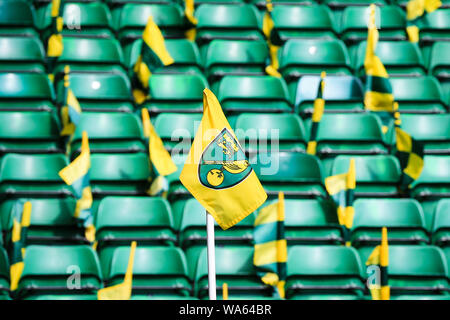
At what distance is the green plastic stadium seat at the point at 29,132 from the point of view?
525 cm

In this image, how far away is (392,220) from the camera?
493cm

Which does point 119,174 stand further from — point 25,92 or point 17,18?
point 17,18

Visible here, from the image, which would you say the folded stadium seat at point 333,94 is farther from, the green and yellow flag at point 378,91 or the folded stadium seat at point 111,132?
the folded stadium seat at point 111,132

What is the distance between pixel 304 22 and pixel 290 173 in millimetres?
1551

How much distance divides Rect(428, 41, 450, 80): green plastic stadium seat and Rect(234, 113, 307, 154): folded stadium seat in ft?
4.09

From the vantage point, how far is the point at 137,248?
15.0ft

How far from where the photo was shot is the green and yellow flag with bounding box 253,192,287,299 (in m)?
4.53

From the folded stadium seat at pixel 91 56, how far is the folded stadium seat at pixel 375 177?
1.64 meters

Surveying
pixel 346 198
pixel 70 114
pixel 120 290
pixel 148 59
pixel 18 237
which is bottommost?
pixel 120 290

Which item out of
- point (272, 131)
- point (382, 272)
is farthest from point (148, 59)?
point (382, 272)

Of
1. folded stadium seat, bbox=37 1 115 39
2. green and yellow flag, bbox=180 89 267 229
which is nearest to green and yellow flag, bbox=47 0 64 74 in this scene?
folded stadium seat, bbox=37 1 115 39
